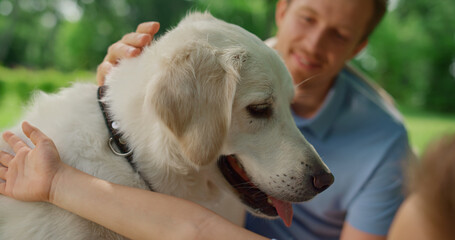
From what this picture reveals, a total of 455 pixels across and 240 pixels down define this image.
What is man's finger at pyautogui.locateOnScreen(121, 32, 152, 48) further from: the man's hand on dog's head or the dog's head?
the dog's head

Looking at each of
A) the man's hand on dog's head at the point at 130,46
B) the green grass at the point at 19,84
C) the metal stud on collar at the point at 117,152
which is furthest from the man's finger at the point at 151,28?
the green grass at the point at 19,84

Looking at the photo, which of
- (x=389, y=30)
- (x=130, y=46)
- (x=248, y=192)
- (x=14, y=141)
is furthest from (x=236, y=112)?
(x=389, y=30)

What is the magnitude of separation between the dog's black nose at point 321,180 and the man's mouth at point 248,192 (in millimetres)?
204

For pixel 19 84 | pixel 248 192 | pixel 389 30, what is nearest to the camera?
pixel 248 192

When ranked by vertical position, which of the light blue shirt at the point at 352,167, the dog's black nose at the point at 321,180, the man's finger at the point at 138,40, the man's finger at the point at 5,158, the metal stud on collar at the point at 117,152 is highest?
the man's finger at the point at 138,40

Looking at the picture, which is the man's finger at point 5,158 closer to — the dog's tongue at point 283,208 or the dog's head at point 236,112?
the dog's head at point 236,112

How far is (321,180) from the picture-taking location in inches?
60.5

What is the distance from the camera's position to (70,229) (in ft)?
4.61

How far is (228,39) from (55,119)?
855 millimetres

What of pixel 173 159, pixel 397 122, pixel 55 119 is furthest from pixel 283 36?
pixel 55 119

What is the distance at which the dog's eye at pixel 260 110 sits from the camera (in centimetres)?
150

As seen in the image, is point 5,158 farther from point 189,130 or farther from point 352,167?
point 352,167

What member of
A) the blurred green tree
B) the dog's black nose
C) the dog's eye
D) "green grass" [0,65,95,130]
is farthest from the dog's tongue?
the blurred green tree

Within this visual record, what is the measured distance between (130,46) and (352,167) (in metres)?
1.46
